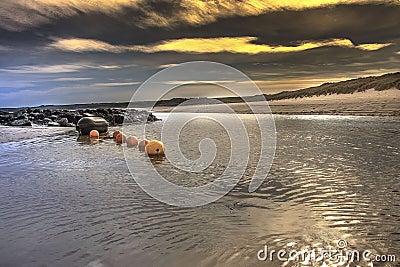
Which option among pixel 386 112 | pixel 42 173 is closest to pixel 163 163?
pixel 42 173

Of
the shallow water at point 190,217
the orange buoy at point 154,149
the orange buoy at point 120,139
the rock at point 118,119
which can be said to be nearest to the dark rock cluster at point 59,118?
the rock at point 118,119

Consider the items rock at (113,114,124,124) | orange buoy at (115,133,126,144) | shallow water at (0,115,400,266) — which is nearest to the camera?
shallow water at (0,115,400,266)

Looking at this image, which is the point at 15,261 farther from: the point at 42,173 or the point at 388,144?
the point at 388,144

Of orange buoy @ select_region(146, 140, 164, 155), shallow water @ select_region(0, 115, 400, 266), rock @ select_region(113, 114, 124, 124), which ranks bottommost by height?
shallow water @ select_region(0, 115, 400, 266)

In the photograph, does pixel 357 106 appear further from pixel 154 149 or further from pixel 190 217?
pixel 190 217

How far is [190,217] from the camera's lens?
21.9ft

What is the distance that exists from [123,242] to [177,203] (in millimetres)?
2285

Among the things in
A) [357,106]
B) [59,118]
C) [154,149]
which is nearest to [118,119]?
[59,118]

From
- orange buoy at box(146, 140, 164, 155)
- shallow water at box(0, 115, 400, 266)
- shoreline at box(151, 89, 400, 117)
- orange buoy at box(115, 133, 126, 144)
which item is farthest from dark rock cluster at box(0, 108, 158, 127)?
shallow water at box(0, 115, 400, 266)

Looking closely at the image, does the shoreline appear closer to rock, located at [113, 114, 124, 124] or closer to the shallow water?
rock, located at [113, 114, 124, 124]

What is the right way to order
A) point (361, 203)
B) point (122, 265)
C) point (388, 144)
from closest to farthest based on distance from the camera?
point (122, 265)
point (361, 203)
point (388, 144)

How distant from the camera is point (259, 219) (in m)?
6.46

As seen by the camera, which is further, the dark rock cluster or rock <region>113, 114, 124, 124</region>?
rock <region>113, 114, 124, 124</region>

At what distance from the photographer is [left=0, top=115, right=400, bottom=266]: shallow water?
16.7ft
